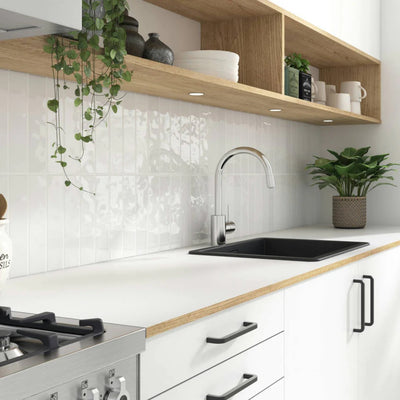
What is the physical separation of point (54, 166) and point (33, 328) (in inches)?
32.9

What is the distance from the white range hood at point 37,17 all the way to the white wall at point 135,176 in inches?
17.7

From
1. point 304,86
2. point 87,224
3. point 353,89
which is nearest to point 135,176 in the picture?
point 87,224

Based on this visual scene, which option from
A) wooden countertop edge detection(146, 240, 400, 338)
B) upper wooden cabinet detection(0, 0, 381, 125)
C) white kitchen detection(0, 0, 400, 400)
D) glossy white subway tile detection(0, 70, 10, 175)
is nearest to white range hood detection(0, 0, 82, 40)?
white kitchen detection(0, 0, 400, 400)

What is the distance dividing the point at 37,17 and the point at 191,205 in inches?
57.7

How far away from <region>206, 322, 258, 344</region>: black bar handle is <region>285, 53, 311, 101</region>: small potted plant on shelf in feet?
4.34

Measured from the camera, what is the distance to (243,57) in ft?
8.32

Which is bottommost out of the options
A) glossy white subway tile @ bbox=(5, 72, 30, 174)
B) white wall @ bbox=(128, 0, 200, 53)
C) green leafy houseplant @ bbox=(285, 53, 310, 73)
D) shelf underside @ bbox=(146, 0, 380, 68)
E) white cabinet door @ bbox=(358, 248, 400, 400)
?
white cabinet door @ bbox=(358, 248, 400, 400)

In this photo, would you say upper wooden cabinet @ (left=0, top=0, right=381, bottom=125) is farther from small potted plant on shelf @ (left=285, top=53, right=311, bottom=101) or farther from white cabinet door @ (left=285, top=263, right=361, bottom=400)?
white cabinet door @ (left=285, top=263, right=361, bottom=400)

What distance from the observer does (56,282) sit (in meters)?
1.69

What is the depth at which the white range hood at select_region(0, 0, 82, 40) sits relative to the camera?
1179 mm

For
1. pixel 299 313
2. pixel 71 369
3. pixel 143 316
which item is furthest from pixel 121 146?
pixel 71 369

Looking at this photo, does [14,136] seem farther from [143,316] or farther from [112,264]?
[143,316]

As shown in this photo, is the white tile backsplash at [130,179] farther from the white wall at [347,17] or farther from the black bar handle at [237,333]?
the black bar handle at [237,333]

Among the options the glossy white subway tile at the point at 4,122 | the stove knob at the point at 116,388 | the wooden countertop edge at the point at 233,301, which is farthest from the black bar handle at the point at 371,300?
the stove knob at the point at 116,388
